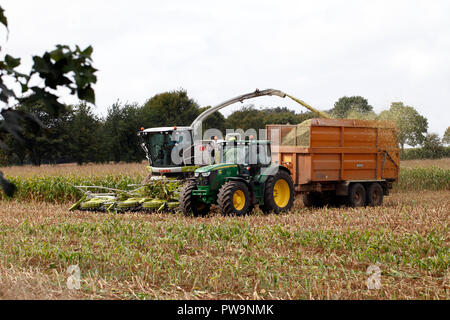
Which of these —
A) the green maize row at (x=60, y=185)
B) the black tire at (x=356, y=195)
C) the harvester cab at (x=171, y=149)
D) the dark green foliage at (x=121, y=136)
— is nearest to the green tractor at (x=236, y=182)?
the harvester cab at (x=171, y=149)

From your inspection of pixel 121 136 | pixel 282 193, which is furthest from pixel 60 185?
pixel 121 136

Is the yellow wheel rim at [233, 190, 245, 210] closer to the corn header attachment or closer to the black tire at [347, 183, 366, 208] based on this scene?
the corn header attachment

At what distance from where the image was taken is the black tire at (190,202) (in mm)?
11109

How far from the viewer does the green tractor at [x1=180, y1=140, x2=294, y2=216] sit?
36.1 ft

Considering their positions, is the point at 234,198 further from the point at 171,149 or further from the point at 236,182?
the point at 171,149

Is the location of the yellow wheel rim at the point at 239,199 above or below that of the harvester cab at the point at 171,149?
below

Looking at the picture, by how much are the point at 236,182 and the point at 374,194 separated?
5.57 metres

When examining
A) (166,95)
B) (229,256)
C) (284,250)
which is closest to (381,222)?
(284,250)

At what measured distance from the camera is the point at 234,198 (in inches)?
438

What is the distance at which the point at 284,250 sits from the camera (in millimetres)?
7016

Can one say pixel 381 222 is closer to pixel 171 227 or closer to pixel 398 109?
pixel 171 227

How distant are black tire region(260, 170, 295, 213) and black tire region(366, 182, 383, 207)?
3.21 meters

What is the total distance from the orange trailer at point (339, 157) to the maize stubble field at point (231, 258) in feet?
8.75

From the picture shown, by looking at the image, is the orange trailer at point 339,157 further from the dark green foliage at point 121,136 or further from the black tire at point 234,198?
the dark green foliage at point 121,136
